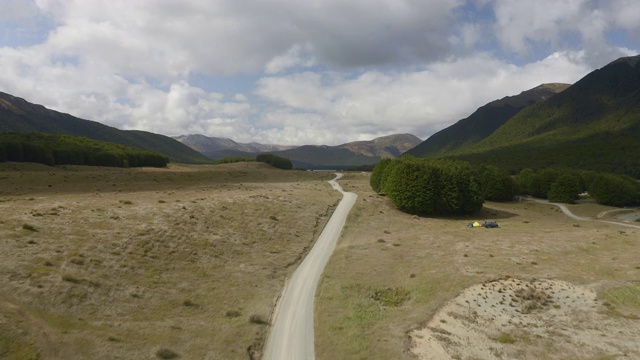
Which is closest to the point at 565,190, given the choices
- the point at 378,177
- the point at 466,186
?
the point at 466,186

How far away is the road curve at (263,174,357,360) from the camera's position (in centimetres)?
2500

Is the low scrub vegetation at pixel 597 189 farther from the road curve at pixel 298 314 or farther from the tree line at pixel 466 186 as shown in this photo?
the road curve at pixel 298 314

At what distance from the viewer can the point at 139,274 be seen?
112 feet

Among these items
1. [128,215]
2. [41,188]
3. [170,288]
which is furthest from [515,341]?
[41,188]

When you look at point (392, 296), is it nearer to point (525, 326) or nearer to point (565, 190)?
point (525, 326)

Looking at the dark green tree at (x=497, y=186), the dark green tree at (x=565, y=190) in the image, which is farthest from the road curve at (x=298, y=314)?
the dark green tree at (x=565, y=190)

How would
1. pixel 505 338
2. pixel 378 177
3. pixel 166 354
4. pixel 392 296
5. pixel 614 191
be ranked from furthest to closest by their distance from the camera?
pixel 614 191 → pixel 378 177 → pixel 392 296 → pixel 505 338 → pixel 166 354

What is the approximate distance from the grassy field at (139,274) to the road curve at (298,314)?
110 centimetres

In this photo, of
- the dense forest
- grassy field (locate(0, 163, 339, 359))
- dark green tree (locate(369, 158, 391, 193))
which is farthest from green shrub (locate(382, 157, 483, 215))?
the dense forest

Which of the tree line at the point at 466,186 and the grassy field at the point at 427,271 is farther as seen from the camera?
the tree line at the point at 466,186

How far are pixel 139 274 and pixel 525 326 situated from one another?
3399cm

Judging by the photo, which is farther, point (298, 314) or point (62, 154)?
point (62, 154)

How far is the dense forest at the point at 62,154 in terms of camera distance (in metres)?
106

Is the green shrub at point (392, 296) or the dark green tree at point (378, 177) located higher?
the dark green tree at point (378, 177)
